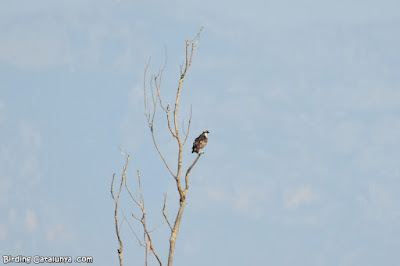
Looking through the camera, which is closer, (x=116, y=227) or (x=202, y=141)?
(x=116, y=227)

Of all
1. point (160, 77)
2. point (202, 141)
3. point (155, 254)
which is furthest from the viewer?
point (202, 141)

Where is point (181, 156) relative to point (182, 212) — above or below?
above

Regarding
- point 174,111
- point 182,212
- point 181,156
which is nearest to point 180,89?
point 174,111

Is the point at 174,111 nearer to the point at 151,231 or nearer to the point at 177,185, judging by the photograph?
the point at 177,185

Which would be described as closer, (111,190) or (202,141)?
(111,190)

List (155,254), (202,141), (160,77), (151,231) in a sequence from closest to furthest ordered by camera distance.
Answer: (155,254)
(151,231)
(160,77)
(202,141)

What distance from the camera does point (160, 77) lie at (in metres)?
14.8

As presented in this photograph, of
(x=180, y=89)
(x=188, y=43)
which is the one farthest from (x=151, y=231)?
(x=188, y=43)

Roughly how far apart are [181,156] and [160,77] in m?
2.39

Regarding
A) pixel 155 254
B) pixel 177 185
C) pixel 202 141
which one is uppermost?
pixel 202 141

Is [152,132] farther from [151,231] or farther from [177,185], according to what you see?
[151,231]

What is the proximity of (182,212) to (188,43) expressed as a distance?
11.7 ft

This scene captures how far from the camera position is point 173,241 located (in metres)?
12.7

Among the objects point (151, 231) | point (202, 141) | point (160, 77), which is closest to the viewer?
point (151, 231)
